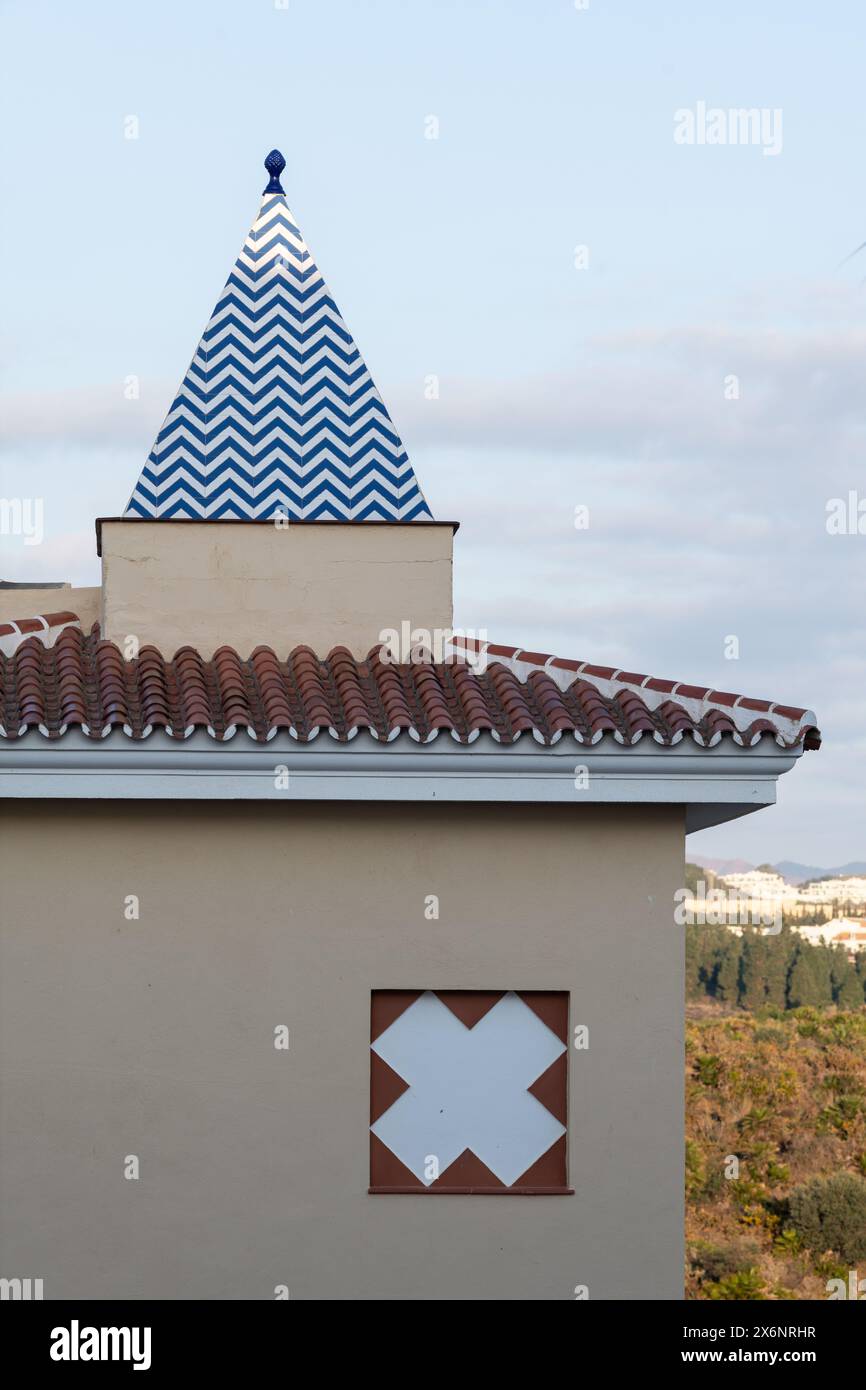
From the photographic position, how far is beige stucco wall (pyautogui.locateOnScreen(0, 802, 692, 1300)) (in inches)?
352

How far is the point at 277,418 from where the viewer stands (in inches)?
488

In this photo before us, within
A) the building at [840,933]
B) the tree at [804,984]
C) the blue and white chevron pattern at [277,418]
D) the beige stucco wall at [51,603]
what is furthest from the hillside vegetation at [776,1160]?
the building at [840,933]

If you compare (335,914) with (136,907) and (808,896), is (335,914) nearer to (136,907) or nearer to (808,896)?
(136,907)

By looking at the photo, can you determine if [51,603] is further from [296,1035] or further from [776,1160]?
[776,1160]

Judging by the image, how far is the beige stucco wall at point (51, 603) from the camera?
11.6 meters

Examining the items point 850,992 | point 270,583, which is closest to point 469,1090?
point 270,583

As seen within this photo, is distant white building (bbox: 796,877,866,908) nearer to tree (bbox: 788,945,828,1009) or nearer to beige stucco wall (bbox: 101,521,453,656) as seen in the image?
tree (bbox: 788,945,828,1009)

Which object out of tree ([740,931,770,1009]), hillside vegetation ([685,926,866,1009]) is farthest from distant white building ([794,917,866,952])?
tree ([740,931,770,1009])

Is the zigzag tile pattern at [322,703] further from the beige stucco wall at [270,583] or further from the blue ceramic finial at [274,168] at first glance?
the blue ceramic finial at [274,168]

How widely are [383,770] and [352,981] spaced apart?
1165 millimetres

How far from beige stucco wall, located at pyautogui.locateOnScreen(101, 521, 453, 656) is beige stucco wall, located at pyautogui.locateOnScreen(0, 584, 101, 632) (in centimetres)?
83

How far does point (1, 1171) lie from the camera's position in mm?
8891
